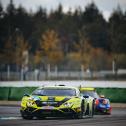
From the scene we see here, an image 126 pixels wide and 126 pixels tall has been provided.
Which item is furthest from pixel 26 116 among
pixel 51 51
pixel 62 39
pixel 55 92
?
pixel 62 39

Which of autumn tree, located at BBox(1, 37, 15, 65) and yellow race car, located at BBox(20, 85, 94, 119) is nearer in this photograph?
yellow race car, located at BBox(20, 85, 94, 119)

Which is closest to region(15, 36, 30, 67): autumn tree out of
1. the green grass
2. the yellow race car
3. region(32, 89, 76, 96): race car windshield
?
the green grass

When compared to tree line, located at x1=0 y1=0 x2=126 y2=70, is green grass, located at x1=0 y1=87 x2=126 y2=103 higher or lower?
lower

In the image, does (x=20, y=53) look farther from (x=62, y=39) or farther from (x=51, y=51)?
(x=62, y=39)

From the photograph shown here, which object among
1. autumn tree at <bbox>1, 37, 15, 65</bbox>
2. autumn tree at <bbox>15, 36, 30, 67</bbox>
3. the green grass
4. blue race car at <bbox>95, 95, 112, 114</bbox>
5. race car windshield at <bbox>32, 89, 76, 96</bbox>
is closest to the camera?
race car windshield at <bbox>32, 89, 76, 96</bbox>

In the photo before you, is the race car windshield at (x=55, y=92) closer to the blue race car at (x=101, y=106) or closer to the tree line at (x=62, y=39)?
the blue race car at (x=101, y=106)

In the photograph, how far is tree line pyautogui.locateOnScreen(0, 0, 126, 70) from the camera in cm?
9238

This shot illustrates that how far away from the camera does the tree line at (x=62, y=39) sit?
3637 inches

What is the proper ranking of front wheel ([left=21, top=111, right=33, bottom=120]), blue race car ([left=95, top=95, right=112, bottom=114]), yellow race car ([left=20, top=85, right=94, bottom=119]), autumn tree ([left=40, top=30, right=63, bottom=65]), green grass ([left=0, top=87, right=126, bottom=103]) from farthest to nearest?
autumn tree ([left=40, top=30, right=63, bottom=65]), green grass ([left=0, top=87, right=126, bottom=103]), blue race car ([left=95, top=95, right=112, bottom=114]), front wheel ([left=21, top=111, right=33, bottom=120]), yellow race car ([left=20, top=85, right=94, bottom=119])

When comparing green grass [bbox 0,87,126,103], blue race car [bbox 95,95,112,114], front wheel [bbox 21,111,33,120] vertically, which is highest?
green grass [bbox 0,87,126,103]

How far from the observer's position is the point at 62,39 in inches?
5364

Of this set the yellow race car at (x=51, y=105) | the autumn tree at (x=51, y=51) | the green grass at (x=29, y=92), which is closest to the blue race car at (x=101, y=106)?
the yellow race car at (x=51, y=105)

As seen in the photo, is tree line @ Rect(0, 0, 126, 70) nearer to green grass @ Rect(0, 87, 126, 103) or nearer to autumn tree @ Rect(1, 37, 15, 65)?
autumn tree @ Rect(1, 37, 15, 65)

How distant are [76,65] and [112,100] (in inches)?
2655
